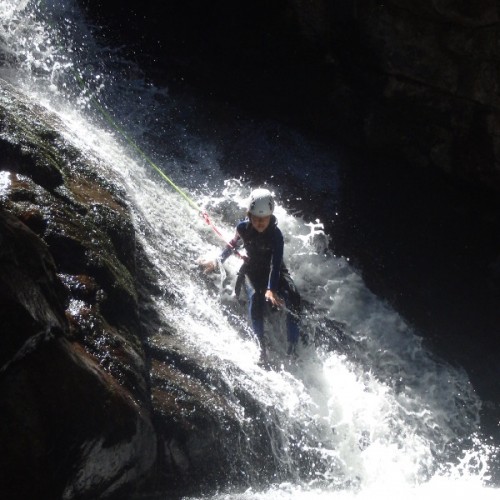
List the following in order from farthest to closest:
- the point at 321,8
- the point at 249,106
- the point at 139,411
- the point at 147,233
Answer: the point at 249,106
the point at 321,8
the point at 147,233
the point at 139,411

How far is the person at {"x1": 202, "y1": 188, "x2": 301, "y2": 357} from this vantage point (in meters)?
5.89

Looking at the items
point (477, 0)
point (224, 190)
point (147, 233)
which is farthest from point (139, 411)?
point (477, 0)

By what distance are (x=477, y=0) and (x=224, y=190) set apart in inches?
179

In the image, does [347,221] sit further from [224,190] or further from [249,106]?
[249,106]

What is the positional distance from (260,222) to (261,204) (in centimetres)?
22

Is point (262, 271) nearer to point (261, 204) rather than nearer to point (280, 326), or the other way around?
point (280, 326)

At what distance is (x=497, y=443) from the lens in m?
6.26

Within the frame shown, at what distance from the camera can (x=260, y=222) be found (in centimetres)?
595

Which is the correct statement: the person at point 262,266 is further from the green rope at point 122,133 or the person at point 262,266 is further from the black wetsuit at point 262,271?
the green rope at point 122,133

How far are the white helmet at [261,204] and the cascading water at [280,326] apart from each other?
115 cm

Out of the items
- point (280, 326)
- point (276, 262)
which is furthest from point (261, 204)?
point (280, 326)

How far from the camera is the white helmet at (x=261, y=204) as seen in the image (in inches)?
230

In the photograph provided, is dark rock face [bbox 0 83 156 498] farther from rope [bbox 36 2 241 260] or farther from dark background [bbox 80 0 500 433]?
dark background [bbox 80 0 500 433]

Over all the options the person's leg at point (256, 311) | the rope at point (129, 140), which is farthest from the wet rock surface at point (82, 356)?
the rope at point (129, 140)
